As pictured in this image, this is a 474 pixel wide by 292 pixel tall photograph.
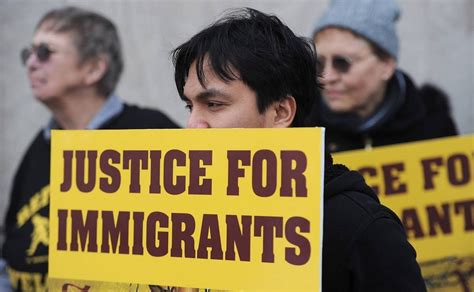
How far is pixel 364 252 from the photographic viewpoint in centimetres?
189

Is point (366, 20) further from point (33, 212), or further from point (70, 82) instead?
point (33, 212)

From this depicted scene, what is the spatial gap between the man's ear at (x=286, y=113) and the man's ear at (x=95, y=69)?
198 cm

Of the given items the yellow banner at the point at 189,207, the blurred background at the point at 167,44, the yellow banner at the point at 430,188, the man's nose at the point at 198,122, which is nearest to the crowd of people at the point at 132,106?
the yellow banner at the point at 430,188

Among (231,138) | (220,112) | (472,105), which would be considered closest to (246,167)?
(231,138)

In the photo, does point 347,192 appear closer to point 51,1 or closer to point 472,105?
point 472,105

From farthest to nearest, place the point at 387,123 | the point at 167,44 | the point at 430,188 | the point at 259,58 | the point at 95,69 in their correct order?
the point at 167,44
the point at 95,69
the point at 387,123
the point at 430,188
the point at 259,58

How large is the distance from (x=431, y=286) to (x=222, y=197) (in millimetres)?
1347

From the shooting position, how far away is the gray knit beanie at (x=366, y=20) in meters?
3.97

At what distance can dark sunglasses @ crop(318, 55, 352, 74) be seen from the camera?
13.0 feet

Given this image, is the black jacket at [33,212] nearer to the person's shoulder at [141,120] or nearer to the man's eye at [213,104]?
the person's shoulder at [141,120]

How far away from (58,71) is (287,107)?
6.72 feet

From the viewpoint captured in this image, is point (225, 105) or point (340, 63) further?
point (340, 63)

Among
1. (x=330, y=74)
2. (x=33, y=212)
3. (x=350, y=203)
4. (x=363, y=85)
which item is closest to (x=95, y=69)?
(x=33, y=212)

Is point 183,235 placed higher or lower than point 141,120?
lower
